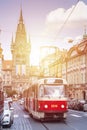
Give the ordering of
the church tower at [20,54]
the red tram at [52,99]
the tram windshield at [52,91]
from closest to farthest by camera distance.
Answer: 1. the red tram at [52,99]
2. the tram windshield at [52,91]
3. the church tower at [20,54]

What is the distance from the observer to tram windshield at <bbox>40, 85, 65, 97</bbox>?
26214mm

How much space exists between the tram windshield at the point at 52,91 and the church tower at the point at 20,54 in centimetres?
14909

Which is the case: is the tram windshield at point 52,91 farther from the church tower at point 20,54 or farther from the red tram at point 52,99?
the church tower at point 20,54

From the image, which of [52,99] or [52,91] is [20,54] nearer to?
[52,91]

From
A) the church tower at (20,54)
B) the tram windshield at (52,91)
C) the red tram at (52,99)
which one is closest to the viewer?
the red tram at (52,99)

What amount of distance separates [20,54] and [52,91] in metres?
155

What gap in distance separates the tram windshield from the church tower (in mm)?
149090

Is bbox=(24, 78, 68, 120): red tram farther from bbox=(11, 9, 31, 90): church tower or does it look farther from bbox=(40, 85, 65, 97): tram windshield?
bbox=(11, 9, 31, 90): church tower

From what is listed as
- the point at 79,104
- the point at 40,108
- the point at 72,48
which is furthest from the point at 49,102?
the point at 72,48

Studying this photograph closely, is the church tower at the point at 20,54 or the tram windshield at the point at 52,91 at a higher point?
Result: the church tower at the point at 20,54

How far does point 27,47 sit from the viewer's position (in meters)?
178

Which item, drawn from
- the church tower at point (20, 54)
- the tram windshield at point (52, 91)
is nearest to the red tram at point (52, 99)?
the tram windshield at point (52, 91)

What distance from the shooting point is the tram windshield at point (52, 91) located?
26.2 m

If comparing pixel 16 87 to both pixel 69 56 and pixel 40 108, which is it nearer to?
pixel 69 56
